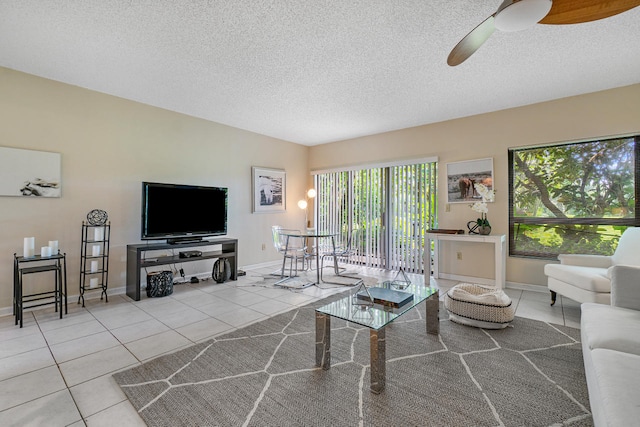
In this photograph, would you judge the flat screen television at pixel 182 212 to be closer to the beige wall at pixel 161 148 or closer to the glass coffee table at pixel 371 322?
the beige wall at pixel 161 148

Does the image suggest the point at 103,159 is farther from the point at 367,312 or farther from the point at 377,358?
the point at 377,358

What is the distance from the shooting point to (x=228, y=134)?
4.94 metres

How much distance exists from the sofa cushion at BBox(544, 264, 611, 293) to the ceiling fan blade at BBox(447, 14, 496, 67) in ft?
7.61

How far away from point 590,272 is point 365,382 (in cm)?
255

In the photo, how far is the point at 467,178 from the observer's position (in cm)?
443

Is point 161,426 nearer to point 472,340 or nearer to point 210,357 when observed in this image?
point 210,357

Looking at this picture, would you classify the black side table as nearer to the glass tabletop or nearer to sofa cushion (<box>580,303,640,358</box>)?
the glass tabletop

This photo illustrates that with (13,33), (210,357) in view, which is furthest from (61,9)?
(210,357)

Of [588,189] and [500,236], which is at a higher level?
[588,189]

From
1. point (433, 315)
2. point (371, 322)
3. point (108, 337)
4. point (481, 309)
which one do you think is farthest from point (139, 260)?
point (481, 309)

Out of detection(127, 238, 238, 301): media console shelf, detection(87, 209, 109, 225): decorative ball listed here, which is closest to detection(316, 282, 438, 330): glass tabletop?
detection(127, 238, 238, 301): media console shelf

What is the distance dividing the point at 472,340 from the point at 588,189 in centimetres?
282

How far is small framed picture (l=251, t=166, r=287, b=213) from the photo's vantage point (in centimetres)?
532

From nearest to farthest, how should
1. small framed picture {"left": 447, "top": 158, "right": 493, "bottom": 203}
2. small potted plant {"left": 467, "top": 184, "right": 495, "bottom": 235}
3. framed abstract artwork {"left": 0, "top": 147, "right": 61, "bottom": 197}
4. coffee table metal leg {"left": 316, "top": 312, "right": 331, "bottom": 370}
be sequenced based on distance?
1. coffee table metal leg {"left": 316, "top": 312, "right": 331, "bottom": 370}
2. framed abstract artwork {"left": 0, "top": 147, "right": 61, "bottom": 197}
3. small potted plant {"left": 467, "top": 184, "right": 495, "bottom": 235}
4. small framed picture {"left": 447, "top": 158, "right": 493, "bottom": 203}
